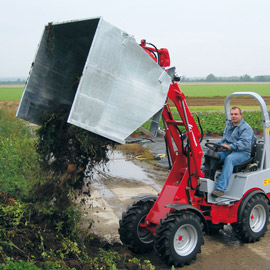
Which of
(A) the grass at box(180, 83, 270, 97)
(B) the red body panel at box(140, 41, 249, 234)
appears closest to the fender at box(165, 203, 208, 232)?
(B) the red body panel at box(140, 41, 249, 234)

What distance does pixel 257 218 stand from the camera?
709 centimetres

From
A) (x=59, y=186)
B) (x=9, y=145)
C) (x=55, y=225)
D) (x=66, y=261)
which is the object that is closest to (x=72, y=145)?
(x=59, y=186)

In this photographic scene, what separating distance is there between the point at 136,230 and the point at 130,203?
2706mm

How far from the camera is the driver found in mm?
6590

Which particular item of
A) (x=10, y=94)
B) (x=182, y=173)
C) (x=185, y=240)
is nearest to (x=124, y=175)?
(x=182, y=173)

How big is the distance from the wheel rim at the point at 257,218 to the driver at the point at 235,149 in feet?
2.78

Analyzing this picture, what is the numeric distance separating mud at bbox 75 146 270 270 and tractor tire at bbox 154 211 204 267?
8.3 inches

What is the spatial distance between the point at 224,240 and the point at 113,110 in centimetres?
332

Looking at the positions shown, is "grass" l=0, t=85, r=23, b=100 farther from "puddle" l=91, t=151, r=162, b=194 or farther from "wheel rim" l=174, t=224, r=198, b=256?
"wheel rim" l=174, t=224, r=198, b=256

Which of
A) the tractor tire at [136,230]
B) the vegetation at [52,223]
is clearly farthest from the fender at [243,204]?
the vegetation at [52,223]

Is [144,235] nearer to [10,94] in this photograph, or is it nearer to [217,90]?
[10,94]

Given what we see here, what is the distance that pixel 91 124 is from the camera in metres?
5.11

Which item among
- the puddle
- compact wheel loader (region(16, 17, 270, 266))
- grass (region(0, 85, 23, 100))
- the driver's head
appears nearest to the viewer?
compact wheel loader (region(16, 17, 270, 266))

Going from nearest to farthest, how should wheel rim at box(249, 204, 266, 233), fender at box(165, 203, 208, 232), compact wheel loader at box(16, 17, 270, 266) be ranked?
compact wheel loader at box(16, 17, 270, 266) < fender at box(165, 203, 208, 232) < wheel rim at box(249, 204, 266, 233)
